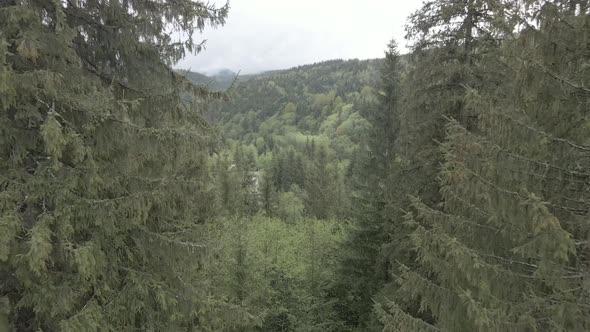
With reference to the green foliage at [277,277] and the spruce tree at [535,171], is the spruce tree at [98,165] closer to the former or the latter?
the spruce tree at [535,171]

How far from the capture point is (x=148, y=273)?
5.97 meters

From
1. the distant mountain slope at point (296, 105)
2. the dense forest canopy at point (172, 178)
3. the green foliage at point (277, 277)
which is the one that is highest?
the distant mountain slope at point (296, 105)

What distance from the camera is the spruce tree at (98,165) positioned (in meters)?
4.68

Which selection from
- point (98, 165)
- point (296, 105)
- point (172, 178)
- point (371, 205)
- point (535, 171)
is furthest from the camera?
point (296, 105)

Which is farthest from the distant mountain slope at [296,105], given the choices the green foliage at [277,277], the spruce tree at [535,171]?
the spruce tree at [535,171]

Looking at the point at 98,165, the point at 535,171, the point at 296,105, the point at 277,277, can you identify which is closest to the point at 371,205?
the point at 277,277

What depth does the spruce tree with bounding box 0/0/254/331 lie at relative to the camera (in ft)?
15.4

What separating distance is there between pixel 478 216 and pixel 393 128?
1080cm

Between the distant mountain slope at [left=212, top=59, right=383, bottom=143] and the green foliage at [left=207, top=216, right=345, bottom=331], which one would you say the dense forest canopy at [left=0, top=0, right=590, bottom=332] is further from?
the distant mountain slope at [left=212, top=59, right=383, bottom=143]

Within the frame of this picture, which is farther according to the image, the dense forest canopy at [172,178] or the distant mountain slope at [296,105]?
the distant mountain slope at [296,105]

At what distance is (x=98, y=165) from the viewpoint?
5297mm

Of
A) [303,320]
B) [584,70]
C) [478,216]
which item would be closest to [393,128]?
[303,320]

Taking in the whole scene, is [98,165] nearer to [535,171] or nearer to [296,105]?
[535,171]

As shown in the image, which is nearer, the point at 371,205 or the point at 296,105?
the point at 371,205
